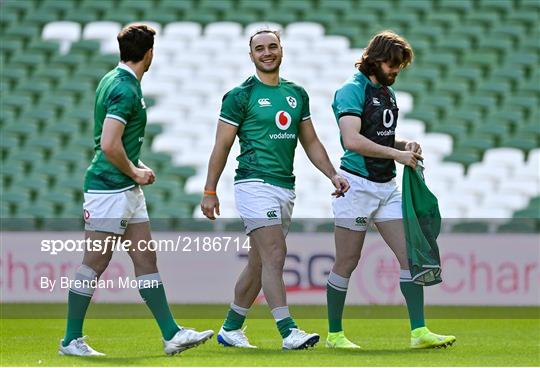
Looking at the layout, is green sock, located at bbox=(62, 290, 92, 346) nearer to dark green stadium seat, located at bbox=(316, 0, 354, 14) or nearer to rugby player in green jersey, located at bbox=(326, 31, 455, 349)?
rugby player in green jersey, located at bbox=(326, 31, 455, 349)

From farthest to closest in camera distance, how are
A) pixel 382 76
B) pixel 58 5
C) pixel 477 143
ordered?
pixel 58 5, pixel 477 143, pixel 382 76

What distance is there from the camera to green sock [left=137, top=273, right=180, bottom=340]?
715cm

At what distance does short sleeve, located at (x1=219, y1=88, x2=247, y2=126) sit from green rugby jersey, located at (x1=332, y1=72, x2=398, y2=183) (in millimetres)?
569

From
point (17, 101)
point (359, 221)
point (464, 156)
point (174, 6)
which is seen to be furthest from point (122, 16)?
point (359, 221)

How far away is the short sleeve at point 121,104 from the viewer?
22.9ft

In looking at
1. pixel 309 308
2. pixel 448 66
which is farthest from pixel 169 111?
pixel 309 308

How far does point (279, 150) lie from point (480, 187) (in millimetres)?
8556

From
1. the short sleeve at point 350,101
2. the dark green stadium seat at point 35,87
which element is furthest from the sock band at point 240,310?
the dark green stadium seat at point 35,87

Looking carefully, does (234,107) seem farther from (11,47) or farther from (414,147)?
(11,47)

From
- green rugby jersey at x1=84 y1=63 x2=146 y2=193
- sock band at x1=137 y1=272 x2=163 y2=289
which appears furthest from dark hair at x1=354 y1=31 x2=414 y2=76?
sock band at x1=137 y1=272 x2=163 y2=289

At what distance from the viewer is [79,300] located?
719 cm

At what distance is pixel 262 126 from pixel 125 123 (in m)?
0.88

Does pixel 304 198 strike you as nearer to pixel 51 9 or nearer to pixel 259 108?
pixel 51 9

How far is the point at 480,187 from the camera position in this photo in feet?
51.5
